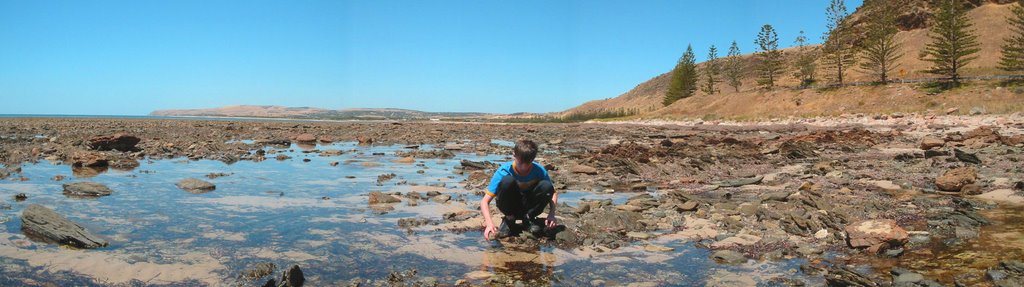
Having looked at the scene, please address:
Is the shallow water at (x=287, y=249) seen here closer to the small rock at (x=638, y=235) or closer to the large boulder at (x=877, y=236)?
the small rock at (x=638, y=235)

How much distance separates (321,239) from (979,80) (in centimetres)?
6399

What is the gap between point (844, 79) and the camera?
242ft

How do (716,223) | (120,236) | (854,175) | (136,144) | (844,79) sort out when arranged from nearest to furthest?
(120,236), (716,223), (854,175), (136,144), (844,79)

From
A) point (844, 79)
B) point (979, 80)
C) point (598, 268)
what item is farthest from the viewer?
point (844, 79)

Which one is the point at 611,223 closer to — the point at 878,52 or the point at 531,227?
the point at 531,227

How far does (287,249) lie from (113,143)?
17.1 metres

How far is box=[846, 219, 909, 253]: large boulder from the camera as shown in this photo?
626cm

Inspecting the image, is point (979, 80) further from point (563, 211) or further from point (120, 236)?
point (120, 236)

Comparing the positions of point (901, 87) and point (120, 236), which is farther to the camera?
point (901, 87)

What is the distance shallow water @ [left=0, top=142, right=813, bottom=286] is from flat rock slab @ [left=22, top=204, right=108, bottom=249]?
0.56 ft

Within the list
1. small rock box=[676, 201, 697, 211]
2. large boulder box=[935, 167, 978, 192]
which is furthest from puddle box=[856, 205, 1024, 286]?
large boulder box=[935, 167, 978, 192]

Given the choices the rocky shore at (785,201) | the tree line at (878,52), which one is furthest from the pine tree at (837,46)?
the rocky shore at (785,201)

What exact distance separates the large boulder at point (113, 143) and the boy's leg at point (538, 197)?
18.5 m

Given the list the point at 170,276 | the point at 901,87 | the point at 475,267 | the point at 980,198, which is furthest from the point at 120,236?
the point at 901,87
